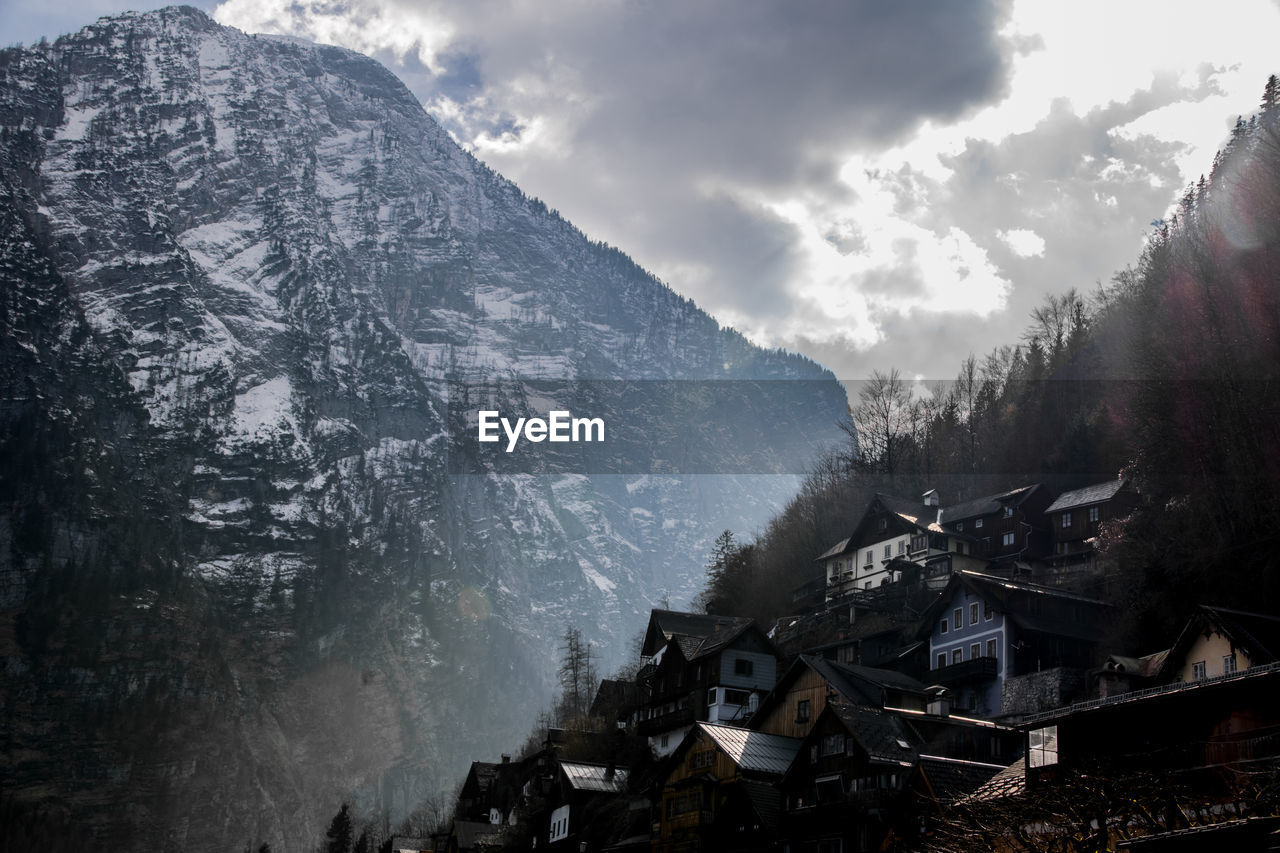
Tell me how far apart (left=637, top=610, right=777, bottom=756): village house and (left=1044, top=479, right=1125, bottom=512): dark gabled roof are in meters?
19.2

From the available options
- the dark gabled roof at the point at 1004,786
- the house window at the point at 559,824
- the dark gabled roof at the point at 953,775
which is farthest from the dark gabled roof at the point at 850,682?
the house window at the point at 559,824

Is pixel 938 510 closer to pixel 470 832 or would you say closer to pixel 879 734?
pixel 470 832

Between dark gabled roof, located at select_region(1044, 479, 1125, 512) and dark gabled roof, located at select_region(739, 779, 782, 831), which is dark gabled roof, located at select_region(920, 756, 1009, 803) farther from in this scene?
dark gabled roof, located at select_region(1044, 479, 1125, 512)

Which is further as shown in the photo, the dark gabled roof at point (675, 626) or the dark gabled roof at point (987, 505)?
the dark gabled roof at point (675, 626)

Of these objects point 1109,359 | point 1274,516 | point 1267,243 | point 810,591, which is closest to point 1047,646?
point 1274,516

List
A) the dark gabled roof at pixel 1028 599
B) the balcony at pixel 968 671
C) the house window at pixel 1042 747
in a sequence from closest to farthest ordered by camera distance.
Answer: the house window at pixel 1042 747 < the dark gabled roof at pixel 1028 599 < the balcony at pixel 968 671

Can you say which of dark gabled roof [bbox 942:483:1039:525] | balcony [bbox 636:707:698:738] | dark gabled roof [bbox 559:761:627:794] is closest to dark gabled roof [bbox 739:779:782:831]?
balcony [bbox 636:707:698:738]

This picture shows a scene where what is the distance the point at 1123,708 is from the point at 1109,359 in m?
64.4

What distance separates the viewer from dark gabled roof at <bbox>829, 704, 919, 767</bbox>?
141 feet

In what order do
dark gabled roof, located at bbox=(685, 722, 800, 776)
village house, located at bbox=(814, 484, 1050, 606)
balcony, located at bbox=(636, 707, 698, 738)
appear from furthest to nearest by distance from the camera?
1. village house, located at bbox=(814, 484, 1050, 606)
2. balcony, located at bbox=(636, 707, 698, 738)
3. dark gabled roof, located at bbox=(685, 722, 800, 776)

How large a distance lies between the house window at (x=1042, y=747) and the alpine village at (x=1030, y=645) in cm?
11

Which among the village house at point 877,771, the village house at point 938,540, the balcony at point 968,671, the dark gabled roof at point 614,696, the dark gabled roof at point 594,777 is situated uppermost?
the village house at point 938,540

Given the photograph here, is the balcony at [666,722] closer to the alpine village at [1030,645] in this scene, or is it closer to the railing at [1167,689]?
the alpine village at [1030,645]

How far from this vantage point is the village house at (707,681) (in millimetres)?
70062
